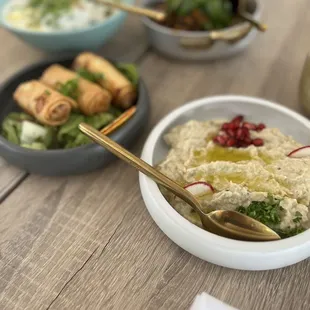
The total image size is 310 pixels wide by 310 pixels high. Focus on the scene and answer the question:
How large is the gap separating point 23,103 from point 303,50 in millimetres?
959

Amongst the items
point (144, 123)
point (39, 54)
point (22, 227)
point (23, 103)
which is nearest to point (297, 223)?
point (144, 123)

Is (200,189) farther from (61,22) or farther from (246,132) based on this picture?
(61,22)

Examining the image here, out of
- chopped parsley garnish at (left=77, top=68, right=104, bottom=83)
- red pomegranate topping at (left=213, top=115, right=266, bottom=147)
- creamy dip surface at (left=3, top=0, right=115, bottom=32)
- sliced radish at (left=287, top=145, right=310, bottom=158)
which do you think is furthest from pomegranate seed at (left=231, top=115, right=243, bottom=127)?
creamy dip surface at (left=3, top=0, right=115, bottom=32)

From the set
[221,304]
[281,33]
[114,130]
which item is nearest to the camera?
[221,304]

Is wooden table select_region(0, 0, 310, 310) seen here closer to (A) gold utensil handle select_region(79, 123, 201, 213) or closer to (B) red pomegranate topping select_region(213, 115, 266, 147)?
(A) gold utensil handle select_region(79, 123, 201, 213)

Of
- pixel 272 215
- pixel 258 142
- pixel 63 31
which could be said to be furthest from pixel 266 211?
pixel 63 31

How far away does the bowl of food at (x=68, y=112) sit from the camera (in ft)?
3.40

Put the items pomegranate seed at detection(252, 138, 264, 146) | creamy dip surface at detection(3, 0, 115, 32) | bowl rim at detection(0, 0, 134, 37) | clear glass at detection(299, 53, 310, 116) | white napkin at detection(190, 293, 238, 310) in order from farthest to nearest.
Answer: creamy dip surface at detection(3, 0, 115, 32)
bowl rim at detection(0, 0, 134, 37)
clear glass at detection(299, 53, 310, 116)
pomegranate seed at detection(252, 138, 264, 146)
white napkin at detection(190, 293, 238, 310)

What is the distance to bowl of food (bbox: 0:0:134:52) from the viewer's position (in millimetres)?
1318

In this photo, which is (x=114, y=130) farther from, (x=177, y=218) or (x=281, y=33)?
(x=281, y=33)

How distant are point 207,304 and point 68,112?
24.3 inches

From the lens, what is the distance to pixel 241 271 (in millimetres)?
878

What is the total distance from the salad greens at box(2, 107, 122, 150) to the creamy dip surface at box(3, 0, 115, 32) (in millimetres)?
405

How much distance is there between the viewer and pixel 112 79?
3.97 feet
